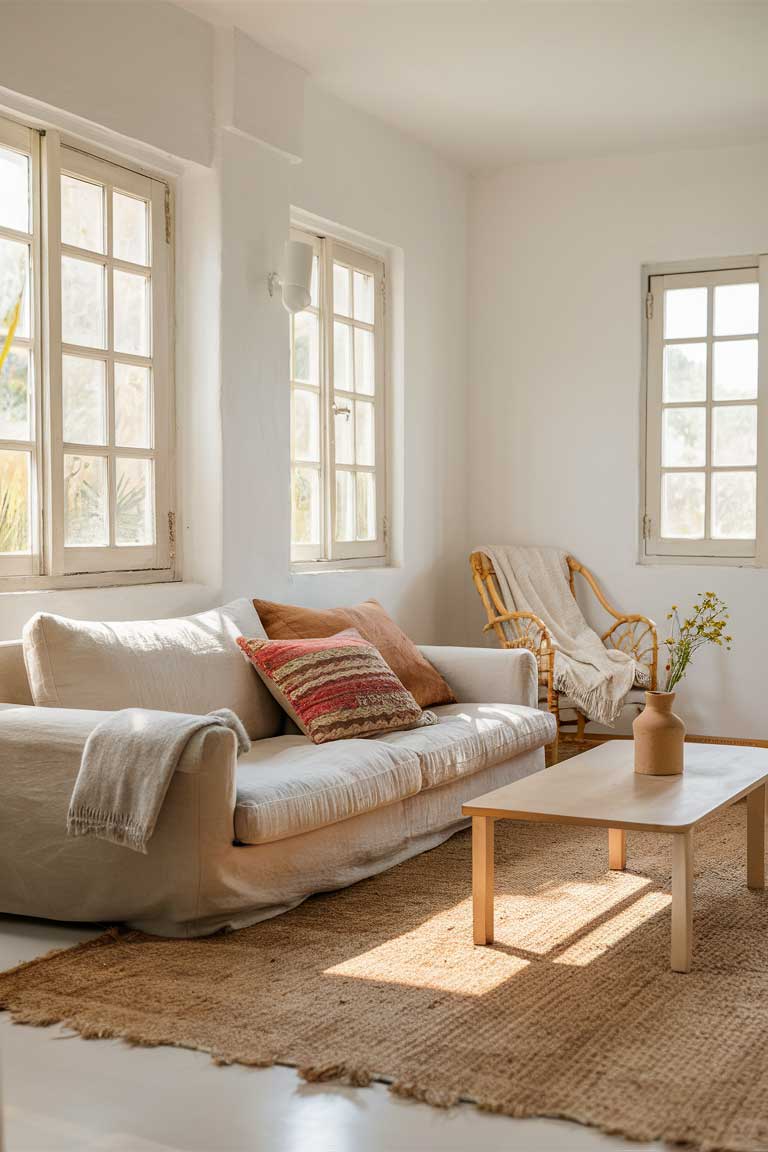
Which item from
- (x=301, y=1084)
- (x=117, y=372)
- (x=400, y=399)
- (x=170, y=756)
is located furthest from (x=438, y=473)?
(x=301, y=1084)

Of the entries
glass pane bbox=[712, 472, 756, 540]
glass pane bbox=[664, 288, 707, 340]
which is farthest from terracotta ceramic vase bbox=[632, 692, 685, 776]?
glass pane bbox=[664, 288, 707, 340]

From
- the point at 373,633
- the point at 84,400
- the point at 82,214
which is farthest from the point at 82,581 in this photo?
the point at 82,214

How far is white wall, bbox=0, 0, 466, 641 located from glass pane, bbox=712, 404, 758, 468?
1.50m

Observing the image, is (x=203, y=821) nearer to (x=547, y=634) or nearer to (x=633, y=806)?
(x=633, y=806)

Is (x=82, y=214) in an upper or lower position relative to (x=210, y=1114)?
upper

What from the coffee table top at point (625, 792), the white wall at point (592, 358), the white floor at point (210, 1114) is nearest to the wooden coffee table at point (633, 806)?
the coffee table top at point (625, 792)

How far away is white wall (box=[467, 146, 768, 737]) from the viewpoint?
236 inches

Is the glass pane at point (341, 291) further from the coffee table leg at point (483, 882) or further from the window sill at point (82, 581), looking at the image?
the coffee table leg at point (483, 882)

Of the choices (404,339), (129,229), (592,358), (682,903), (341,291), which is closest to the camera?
(682,903)

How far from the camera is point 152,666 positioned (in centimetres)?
360

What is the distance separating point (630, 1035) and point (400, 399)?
12.9ft

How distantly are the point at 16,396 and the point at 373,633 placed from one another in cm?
148

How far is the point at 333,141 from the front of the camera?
5.28 metres

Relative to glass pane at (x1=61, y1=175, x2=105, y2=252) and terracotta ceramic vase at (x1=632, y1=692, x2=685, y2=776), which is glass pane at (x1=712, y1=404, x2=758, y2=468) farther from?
glass pane at (x1=61, y1=175, x2=105, y2=252)
